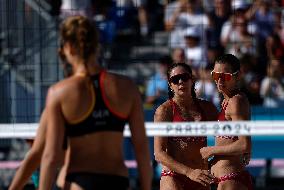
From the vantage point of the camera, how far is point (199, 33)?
13.7 m

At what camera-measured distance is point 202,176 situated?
7.49 metres

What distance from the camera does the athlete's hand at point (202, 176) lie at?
747 centimetres

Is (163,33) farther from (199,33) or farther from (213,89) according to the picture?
(213,89)

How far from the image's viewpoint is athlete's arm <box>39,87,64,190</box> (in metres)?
5.32

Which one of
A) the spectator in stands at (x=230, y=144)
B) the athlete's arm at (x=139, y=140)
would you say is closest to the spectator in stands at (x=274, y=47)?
the spectator in stands at (x=230, y=144)

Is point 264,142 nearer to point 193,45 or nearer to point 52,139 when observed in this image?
point 193,45

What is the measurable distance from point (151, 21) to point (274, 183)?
3.27 meters

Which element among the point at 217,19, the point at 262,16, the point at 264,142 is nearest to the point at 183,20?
the point at 217,19

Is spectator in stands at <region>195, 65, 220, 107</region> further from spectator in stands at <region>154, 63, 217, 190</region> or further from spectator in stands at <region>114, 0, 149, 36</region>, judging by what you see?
spectator in stands at <region>154, 63, 217, 190</region>

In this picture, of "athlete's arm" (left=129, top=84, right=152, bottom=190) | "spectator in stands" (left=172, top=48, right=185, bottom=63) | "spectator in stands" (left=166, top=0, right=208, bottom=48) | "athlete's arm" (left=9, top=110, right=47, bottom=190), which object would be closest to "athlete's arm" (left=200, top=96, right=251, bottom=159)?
"athlete's arm" (left=129, top=84, right=152, bottom=190)

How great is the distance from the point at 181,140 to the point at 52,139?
2.70 metres

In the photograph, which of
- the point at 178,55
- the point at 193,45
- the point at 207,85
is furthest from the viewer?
the point at 193,45

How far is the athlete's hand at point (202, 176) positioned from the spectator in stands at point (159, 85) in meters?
4.97

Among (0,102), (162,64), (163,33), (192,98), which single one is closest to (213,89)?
(162,64)
